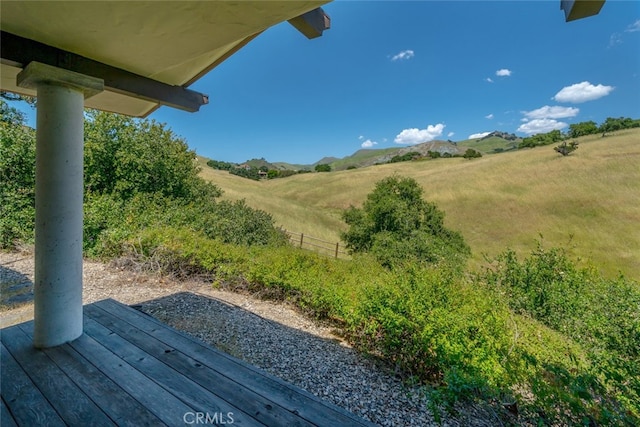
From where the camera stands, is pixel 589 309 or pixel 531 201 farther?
pixel 531 201

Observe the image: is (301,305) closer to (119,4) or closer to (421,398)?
(421,398)

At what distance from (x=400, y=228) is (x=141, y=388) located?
1328cm

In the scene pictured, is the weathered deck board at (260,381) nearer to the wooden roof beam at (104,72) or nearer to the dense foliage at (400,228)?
the wooden roof beam at (104,72)

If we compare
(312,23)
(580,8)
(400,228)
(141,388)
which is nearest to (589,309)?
(580,8)

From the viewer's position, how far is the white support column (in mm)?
1726

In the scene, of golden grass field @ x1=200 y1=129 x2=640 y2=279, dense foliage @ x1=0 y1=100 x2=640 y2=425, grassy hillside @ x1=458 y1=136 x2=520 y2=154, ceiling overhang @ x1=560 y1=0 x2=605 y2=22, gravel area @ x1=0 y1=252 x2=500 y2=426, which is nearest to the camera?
ceiling overhang @ x1=560 y1=0 x2=605 y2=22

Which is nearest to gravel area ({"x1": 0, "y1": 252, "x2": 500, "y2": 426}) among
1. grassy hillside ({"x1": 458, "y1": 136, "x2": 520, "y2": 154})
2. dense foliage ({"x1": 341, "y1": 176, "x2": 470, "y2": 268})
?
dense foliage ({"x1": 341, "y1": 176, "x2": 470, "y2": 268})

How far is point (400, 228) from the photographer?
13812mm

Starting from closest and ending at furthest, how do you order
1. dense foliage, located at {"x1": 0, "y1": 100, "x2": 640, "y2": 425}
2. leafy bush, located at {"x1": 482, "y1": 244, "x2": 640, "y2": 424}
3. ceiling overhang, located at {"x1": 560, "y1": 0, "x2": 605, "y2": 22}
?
ceiling overhang, located at {"x1": 560, "y1": 0, "x2": 605, "y2": 22}, leafy bush, located at {"x1": 482, "y1": 244, "x2": 640, "y2": 424}, dense foliage, located at {"x1": 0, "y1": 100, "x2": 640, "y2": 425}

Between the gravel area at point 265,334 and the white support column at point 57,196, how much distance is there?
142 cm

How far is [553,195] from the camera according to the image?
24156 mm

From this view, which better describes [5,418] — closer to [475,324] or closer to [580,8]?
[580,8]

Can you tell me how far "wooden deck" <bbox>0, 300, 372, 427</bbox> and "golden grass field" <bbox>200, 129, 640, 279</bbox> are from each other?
16379mm

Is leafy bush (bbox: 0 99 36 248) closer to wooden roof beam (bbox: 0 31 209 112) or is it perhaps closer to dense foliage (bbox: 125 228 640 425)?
dense foliage (bbox: 125 228 640 425)
